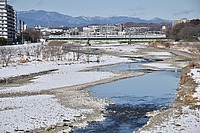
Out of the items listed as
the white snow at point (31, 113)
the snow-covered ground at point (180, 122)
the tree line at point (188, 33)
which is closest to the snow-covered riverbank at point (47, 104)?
the white snow at point (31, 113)

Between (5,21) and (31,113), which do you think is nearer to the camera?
(31,113)

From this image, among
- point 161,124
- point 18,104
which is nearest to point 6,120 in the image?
point 18,104

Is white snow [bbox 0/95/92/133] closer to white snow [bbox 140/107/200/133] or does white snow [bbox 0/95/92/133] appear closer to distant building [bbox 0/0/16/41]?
white snow [bbox 140/107/200/133]

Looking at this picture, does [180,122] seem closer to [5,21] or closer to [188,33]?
[5,21]

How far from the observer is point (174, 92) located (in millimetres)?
18922

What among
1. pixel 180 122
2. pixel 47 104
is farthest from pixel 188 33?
pixel 180 122

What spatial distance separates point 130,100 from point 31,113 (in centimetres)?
547

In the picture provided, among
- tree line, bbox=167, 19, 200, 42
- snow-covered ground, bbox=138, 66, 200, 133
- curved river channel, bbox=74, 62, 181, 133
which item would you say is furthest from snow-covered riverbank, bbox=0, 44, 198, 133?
tree line, bbox=167, 19, 200, 42

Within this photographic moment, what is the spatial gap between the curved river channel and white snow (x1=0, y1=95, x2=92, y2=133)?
1.28 metres

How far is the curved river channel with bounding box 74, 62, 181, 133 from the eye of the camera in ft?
37.6

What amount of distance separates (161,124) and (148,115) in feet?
Result: 7.11

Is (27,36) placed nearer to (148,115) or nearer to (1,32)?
(1,32)

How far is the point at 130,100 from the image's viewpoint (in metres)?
16.5

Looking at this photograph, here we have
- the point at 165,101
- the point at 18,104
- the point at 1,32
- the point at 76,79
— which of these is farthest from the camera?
the point at 1,32
